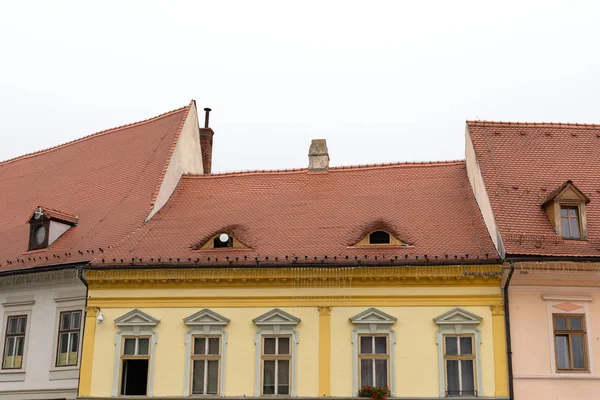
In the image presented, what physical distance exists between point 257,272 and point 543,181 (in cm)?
869

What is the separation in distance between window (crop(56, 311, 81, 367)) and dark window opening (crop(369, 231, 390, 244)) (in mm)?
8290

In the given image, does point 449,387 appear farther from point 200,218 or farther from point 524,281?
point 200,218

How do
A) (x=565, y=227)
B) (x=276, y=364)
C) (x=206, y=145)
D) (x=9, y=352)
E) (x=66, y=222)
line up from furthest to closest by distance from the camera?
(x=206, y=145)
(x=66, y=222)
(x=9, y=352)
(x=565, y=227)
(x=276, y=364)

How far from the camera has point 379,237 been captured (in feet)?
74.8

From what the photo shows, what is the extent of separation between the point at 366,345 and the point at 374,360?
43 centimetres

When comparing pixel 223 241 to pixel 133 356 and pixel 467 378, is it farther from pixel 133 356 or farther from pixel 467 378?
pixel 467 378

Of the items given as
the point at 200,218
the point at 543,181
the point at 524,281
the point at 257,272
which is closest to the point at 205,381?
the point at 257,272

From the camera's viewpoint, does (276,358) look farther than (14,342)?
No

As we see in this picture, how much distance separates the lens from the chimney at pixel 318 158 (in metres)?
27.5

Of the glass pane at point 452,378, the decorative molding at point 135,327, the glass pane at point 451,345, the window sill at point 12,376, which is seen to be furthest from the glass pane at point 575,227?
the window sill at point 12,376

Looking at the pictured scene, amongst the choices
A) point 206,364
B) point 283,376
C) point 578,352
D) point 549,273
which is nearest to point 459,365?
point 578,352

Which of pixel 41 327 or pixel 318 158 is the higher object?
pixel 318 158

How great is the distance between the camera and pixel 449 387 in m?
20.7

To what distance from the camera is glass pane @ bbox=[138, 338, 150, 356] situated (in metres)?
21.8
